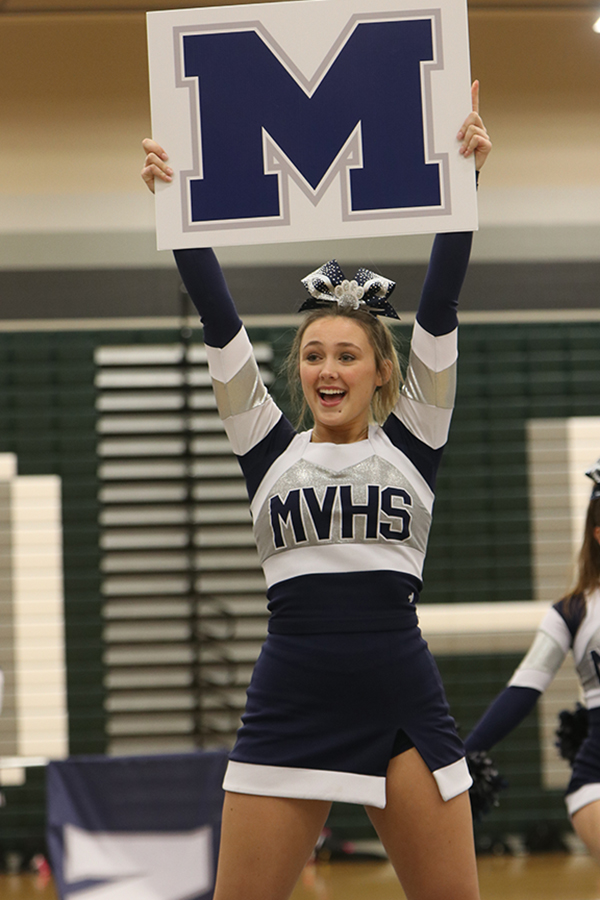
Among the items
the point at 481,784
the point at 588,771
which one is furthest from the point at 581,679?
the point at 481,784

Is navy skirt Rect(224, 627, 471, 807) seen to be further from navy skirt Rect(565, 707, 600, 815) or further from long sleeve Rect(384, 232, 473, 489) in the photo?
navy skirt Rect(565, 707, 600, 815)

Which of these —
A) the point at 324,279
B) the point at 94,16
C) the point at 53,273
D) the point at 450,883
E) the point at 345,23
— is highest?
the point at 94,16

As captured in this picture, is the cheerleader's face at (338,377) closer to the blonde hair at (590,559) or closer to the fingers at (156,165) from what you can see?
the fingers at (156,165)

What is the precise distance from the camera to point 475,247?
6.02 meters

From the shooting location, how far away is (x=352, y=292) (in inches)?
82.0

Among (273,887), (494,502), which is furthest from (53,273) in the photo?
(273,887)

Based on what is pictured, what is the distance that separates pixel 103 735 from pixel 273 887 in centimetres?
409

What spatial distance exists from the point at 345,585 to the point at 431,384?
42 cm

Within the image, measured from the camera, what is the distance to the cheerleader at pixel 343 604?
1.78 metres

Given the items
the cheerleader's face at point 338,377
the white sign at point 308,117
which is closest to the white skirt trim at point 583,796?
the cheerleader's face at point 338,377

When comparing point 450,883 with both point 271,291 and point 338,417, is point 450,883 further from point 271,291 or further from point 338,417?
point 271,291

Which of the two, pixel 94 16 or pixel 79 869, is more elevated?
pixel 94 16

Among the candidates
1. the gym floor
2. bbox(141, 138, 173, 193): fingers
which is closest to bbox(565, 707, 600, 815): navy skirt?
the gym floor

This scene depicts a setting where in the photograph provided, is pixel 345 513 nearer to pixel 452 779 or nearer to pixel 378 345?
pixel 378 345
